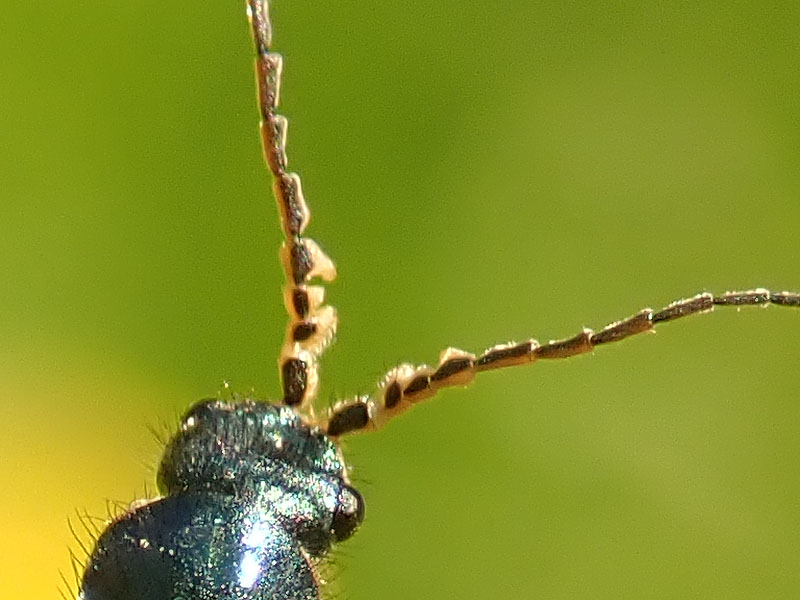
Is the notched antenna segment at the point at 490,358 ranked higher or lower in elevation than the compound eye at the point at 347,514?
higher

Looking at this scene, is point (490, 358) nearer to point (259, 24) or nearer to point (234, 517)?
point (234, 517)

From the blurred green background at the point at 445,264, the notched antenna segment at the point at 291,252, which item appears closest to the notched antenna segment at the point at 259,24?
the notched antenna segment at the point at 291,252

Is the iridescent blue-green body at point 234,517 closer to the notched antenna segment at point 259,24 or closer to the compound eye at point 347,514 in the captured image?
the compound eye at point 347,514

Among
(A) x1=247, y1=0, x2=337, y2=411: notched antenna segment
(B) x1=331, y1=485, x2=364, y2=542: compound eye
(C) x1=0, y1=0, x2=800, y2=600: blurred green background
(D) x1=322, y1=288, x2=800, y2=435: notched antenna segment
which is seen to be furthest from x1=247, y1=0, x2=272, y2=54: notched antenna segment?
(C) x1=0, y1=0, x2=800, y2=600: blurred green background

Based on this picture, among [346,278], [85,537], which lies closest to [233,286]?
[346,278]

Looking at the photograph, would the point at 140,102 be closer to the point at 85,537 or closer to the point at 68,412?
the point at 68,412

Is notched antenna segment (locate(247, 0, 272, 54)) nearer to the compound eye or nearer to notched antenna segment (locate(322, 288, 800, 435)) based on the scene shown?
notched antenna segment (locate(322, 288, 800, 435))
